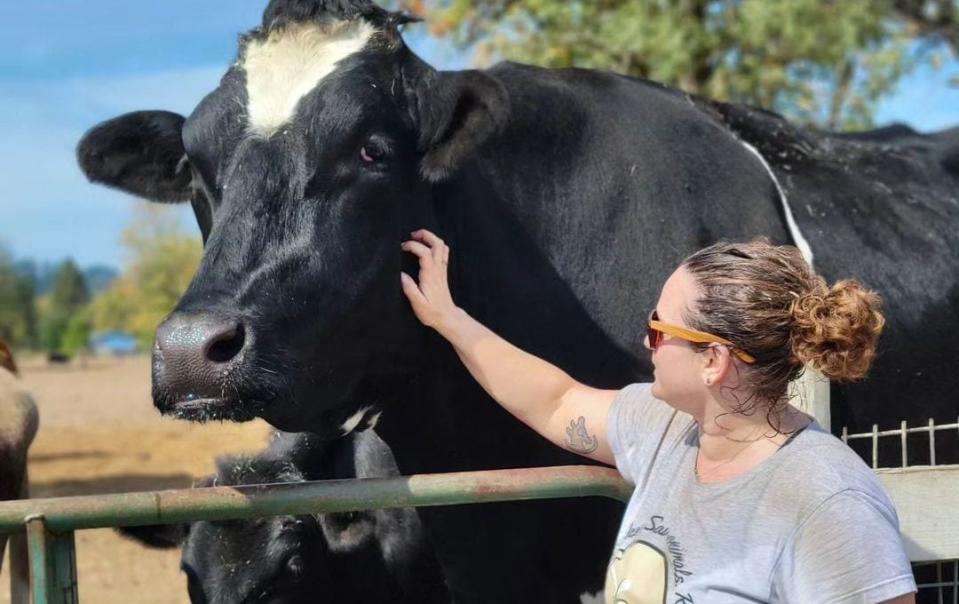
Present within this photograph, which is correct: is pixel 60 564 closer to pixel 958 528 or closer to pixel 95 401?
pixel 958 528

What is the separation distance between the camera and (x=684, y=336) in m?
2.31

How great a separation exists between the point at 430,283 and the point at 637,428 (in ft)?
2.39

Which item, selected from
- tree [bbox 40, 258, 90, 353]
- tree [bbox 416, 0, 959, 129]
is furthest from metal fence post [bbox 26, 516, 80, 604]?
tree [bbox 40, 258, 90, 353]

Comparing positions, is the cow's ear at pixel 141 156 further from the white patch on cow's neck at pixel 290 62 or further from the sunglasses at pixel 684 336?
the sunglasses at pixel 684 336

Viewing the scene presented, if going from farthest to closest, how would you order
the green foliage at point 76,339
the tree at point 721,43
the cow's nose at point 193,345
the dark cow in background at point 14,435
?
the green foliage at point 76,339 → the tree at point 721,43 → the dark cow in background at point 14,435 → the cow's nose at point 193,345

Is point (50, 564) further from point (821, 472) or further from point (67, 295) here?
point (67, 295)

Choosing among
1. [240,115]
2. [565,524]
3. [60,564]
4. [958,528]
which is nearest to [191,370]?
[60,564]

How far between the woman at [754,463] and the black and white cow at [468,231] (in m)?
0.87

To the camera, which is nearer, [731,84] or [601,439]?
[601,439]

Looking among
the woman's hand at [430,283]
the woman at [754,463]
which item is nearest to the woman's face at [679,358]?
the woman at [754,463]

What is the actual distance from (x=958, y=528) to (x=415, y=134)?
164 cm

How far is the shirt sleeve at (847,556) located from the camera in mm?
2010

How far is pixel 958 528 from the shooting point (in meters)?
2.83

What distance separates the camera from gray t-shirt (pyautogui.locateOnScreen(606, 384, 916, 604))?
6.66 feet
